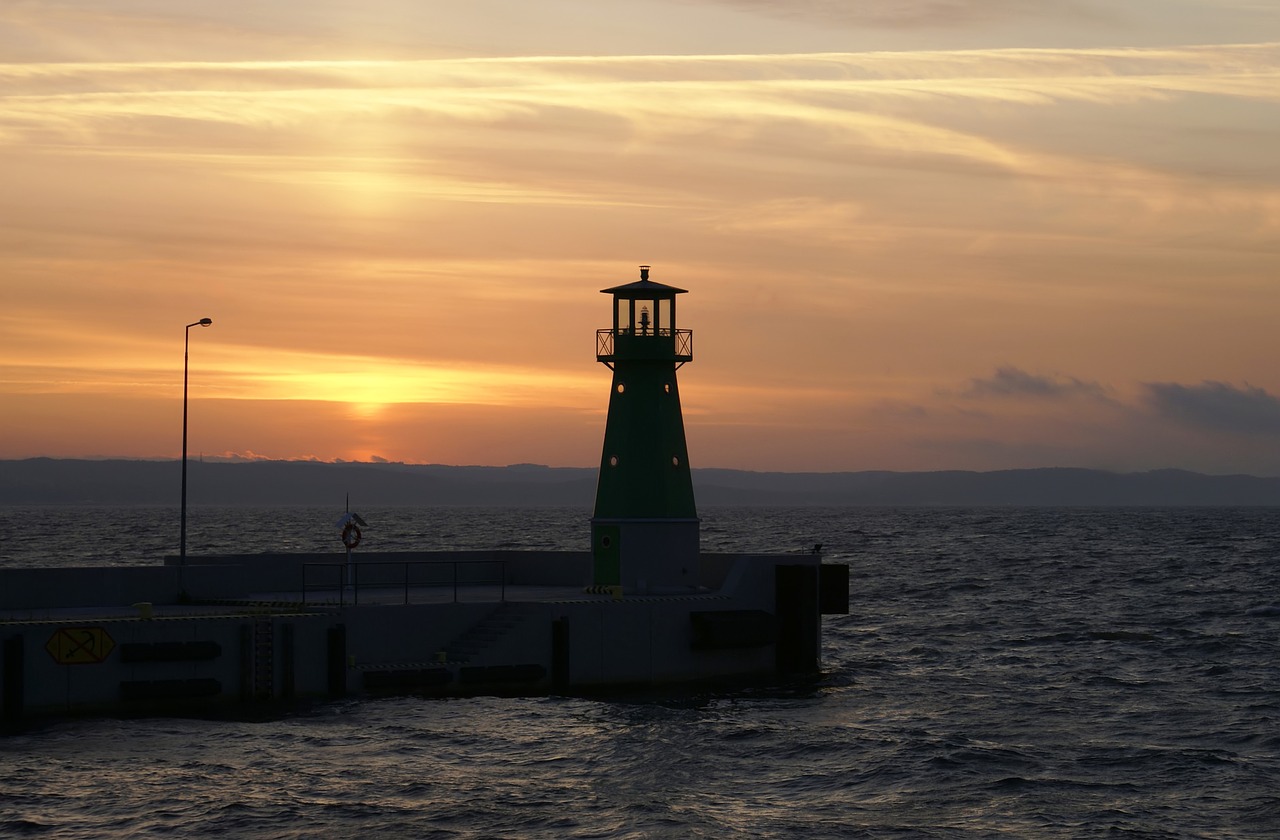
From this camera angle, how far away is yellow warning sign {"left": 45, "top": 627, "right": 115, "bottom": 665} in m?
32.8

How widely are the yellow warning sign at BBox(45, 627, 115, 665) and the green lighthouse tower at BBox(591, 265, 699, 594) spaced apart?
14499 mm

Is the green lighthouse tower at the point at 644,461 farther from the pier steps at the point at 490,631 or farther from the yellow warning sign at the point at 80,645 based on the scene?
the yellow warning sign at the point at 80,645

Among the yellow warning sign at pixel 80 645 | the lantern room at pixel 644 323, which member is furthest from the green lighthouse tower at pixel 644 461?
the yellow warning sign at pixel 80 645

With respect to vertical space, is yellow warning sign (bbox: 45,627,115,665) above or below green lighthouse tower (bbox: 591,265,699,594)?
below

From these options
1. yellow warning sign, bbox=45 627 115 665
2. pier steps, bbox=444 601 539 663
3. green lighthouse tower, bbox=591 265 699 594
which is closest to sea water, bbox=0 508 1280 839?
pier steps, bbox=444 601 539 663

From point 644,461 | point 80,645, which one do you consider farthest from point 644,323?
point 80,645

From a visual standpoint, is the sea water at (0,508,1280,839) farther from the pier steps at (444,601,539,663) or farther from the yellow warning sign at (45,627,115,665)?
the yellow warning sign at (45,627,115,665)

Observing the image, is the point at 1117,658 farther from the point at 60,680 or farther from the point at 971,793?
the point at 60,680

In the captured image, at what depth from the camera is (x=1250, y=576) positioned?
9188 cm

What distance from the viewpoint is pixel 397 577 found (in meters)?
46.1

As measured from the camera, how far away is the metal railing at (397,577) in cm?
4390

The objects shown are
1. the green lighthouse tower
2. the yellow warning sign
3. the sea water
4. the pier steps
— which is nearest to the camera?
the sea water

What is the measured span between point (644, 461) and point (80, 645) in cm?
1663

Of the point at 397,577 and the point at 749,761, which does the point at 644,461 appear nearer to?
the point at 397,577
